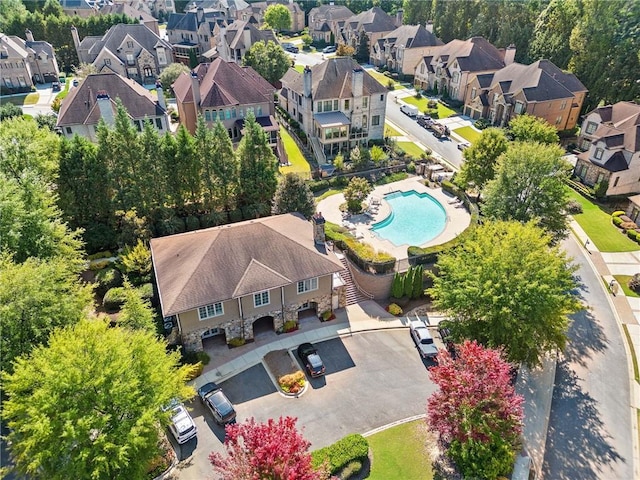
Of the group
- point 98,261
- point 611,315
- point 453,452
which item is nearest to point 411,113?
point 611,315

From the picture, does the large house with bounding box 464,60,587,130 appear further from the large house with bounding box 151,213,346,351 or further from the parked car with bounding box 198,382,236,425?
the parked car with bounding box 198,382,236,425

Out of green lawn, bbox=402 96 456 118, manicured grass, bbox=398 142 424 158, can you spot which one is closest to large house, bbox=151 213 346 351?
manicured grass, bbox=398 142 424 158

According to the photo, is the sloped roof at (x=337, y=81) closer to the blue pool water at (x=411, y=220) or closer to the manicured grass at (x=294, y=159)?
the manicured grass at (x=294, y=159)

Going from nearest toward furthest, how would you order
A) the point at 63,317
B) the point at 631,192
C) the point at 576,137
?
the point at 63,317 < the point at 631,192 < the point at 576,137

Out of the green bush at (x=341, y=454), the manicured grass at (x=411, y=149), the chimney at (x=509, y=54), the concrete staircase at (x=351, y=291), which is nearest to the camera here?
the green bush at (x=341, y=454)

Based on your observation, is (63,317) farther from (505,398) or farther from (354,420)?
(505,398)

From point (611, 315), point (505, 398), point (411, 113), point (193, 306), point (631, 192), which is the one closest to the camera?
point (505, 398)

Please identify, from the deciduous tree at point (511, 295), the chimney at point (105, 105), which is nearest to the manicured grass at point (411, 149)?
the deciduous tree at point (511, 295)
